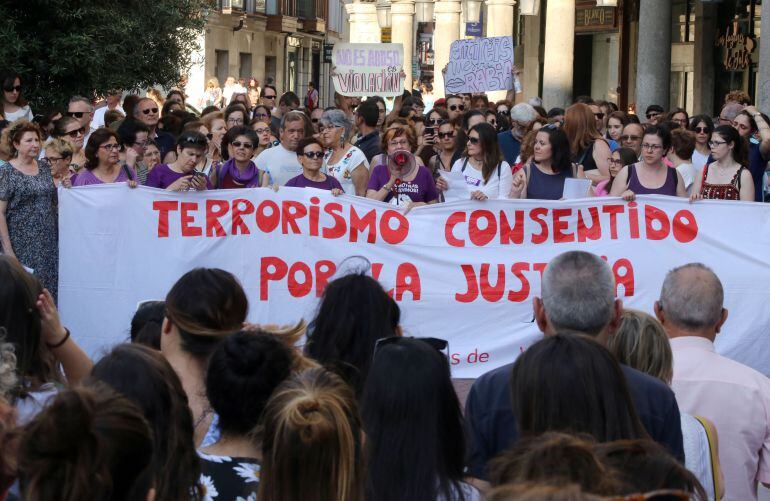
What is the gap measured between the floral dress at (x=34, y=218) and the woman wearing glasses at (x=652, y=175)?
395 centimetres

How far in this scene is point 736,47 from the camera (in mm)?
27641

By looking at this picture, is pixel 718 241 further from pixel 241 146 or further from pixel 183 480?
pixel 183 480

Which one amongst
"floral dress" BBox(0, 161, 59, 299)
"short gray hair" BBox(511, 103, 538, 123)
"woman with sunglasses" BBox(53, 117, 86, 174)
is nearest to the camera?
"floral dress" BBox(0, 161, 59, 299)

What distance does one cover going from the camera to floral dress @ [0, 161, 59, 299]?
8.95m

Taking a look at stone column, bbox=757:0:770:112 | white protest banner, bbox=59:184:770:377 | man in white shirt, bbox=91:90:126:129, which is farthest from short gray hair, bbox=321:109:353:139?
stone column, bbox=757:0:770:112

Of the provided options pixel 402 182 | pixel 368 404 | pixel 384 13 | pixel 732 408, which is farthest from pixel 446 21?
pixel 368 404

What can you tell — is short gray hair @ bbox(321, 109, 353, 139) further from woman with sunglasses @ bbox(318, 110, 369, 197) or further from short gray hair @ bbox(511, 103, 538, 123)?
short gray hair @ bbox(511, 103, 538, 123)

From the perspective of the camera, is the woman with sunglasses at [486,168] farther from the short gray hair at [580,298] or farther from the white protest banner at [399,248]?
the short gray hair at [580,298]

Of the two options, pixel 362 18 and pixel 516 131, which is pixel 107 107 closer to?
pixel 516 131

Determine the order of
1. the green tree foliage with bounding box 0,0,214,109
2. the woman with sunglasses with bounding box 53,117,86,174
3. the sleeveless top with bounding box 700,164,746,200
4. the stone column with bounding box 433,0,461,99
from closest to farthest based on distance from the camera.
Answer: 1. the sleeveless top with bounding box 700,164,746,200
2. the woman with sunglasses with bounding box 53,117,86,174
3. the green tree foliage with bounding box 0,0,214,109
4. the stone column with bounding box 433,0,461,99

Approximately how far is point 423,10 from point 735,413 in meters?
36.5

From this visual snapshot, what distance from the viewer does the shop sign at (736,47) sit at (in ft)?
89.2

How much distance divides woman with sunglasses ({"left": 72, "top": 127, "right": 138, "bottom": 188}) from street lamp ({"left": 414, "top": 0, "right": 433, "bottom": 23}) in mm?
30784

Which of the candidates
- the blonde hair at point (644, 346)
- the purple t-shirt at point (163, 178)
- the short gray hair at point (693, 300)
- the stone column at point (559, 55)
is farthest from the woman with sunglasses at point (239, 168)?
the stone column at point (559, 55)
